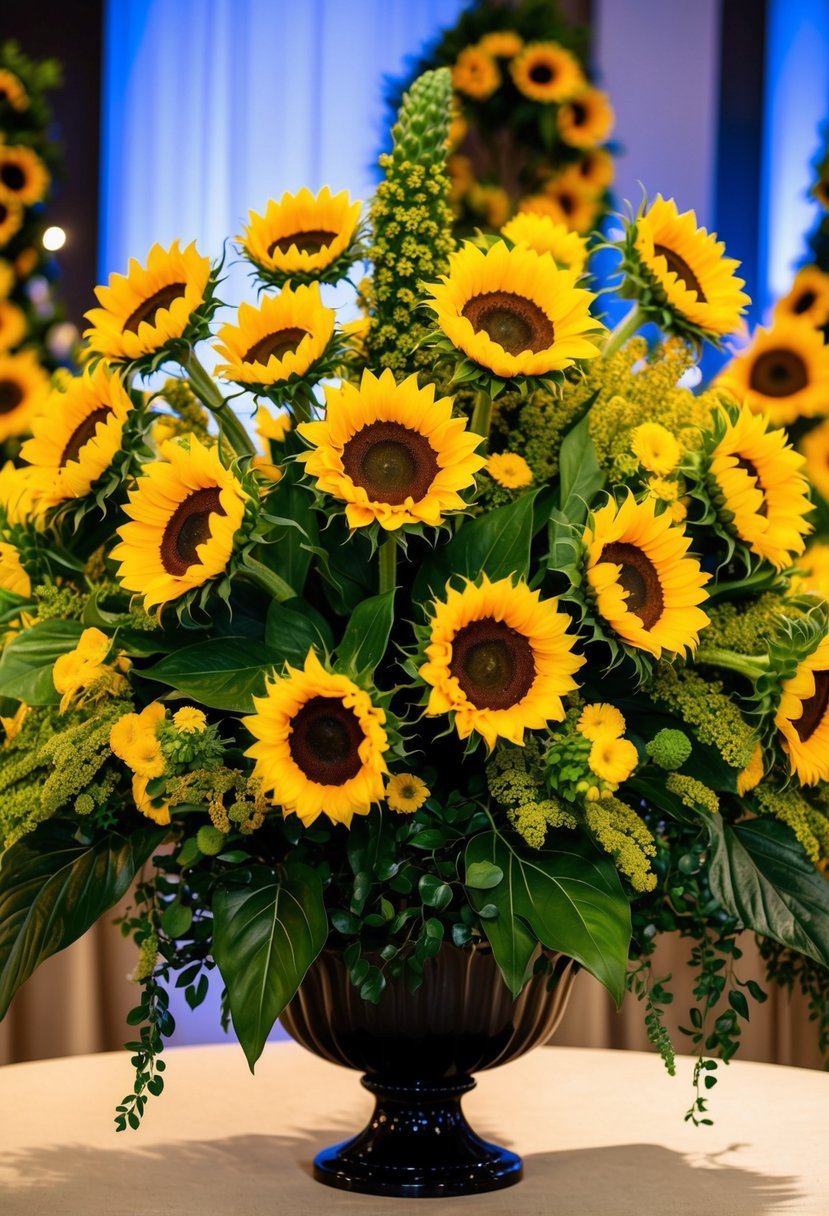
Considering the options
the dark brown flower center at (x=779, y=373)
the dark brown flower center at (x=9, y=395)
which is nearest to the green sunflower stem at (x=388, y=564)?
the dark brown flower center at (x=779, y=373)

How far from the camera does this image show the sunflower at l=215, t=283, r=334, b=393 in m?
0.87

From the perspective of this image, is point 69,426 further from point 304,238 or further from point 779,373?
point 779,373

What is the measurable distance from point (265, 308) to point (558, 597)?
254 millimetres

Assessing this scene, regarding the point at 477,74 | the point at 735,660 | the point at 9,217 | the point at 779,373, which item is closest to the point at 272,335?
the point at 735,660

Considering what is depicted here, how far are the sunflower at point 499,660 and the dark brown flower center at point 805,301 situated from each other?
2.56 m

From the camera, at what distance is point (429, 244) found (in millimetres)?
917

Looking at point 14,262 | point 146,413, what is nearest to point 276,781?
point 146,413

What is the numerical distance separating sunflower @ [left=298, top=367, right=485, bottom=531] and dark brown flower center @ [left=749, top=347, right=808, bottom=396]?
2.79 ft

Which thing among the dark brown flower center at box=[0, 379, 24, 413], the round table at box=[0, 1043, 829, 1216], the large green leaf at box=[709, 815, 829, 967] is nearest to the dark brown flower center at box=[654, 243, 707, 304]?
the large green leaf at box=[709, 815, 829, 967]

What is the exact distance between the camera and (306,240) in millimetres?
972

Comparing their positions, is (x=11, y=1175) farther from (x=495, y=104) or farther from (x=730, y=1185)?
(x=495, y=104)

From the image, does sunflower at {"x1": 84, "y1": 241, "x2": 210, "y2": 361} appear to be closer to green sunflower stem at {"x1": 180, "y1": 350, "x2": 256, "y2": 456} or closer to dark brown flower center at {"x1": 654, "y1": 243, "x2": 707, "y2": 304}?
green sunflower stem at {"x1": 180, "y1": 350, "x2": 256, "y2": 456}

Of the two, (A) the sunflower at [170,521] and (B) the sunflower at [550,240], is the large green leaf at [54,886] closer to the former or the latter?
(A) the sunflower at [170,521]

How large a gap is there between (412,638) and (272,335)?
20 centimetres
